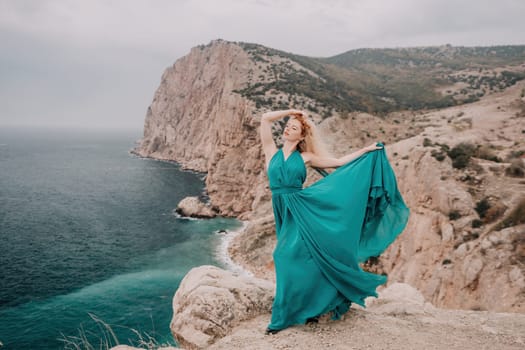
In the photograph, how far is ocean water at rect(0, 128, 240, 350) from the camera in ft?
66.4

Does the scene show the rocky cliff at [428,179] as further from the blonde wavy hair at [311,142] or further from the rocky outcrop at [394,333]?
the blonde wavy hair at [311,142]

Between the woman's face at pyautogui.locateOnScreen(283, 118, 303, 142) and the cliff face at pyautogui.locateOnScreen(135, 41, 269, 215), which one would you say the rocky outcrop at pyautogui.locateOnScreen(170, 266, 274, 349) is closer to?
the woman's face at pyautogui.locateOnScreen(283, 118, 303, 142)

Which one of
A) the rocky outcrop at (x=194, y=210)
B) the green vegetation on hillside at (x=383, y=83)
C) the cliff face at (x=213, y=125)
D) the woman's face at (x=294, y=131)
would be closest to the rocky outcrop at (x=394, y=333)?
the woman's face at (x=294, y=131)

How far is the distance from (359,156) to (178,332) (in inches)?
148

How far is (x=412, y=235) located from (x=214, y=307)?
15.5 metres

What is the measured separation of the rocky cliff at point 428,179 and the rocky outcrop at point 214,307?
9359 mm

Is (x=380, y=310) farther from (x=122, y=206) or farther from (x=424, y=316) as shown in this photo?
(x=122, y=206)

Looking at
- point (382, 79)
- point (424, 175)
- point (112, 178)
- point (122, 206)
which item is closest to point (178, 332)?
point (424, 175)

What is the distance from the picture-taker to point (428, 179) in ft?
61.9

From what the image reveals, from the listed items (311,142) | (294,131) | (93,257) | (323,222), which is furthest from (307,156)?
(93,257)

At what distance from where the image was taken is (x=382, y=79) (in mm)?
85000

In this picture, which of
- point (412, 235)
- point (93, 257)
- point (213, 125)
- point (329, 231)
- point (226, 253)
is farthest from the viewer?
point (213, 125)

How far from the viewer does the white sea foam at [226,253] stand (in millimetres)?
28133

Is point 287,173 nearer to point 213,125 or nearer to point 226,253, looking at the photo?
point 226,253
